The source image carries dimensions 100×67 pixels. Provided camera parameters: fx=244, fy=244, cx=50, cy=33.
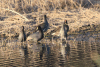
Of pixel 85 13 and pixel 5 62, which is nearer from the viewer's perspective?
pixel 5 62

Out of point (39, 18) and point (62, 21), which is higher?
point (39, 18)

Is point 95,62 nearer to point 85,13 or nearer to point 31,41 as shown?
point 31,41

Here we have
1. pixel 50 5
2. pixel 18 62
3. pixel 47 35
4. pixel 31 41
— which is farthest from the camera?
pixel 50 5

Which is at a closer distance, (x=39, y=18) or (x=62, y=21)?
(x=62, y=21)

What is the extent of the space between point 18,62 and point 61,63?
5.26ft

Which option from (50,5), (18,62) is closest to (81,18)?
(50,5)

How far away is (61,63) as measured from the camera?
27.0 ft

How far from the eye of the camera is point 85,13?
66.9 ft

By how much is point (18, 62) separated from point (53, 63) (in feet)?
4.37

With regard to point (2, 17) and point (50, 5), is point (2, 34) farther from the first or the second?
point (50, 5)

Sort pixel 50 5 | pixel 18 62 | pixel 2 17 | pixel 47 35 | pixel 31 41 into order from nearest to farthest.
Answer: pixel 18 62
pixel 31 41
pixel 47 35
pixel 2 17
pixel 50 5

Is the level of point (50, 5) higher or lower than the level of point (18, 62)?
higher

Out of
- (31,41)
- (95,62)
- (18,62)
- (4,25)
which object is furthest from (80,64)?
(4,25)

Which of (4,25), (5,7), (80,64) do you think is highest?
(5,7)
